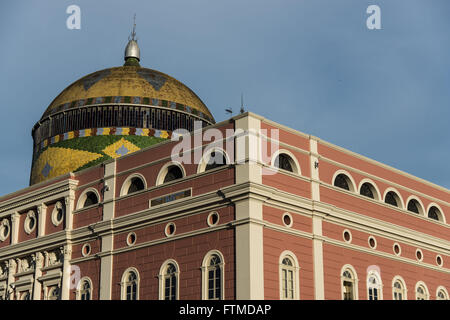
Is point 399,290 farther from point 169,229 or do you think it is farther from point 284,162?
point 169,229

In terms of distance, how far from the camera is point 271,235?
3266cm


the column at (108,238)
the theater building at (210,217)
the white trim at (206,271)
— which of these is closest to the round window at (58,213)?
the theater building at (210,217)

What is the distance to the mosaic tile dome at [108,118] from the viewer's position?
4588cm

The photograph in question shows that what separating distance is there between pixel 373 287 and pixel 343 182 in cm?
Answer: 549

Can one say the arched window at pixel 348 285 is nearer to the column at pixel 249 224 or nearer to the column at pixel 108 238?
the column at pixel 249 224

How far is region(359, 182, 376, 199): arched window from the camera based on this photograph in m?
39.2

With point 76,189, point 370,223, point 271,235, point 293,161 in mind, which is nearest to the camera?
point 271,235

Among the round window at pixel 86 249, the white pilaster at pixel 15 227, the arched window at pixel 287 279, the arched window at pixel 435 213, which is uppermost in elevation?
the arched window at pixel 435 213

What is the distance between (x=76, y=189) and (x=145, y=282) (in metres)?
8.10

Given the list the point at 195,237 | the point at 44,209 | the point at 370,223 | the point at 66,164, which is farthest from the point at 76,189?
the point at 370,223

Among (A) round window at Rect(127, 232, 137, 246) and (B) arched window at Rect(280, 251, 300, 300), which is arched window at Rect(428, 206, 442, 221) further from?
(A) round window at Rect(127, 232, 137, 246)

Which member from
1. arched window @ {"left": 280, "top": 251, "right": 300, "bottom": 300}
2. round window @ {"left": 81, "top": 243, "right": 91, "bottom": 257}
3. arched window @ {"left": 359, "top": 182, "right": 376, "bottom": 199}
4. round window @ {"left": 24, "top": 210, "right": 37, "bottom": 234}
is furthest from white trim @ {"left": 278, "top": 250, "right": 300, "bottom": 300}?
round window @ {"left": 24, "top": 210, "right": 37, "bottom": 234}

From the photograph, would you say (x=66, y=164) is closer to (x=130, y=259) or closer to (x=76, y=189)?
(x=76, y=189)

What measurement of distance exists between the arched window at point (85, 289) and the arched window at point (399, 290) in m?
15.7
